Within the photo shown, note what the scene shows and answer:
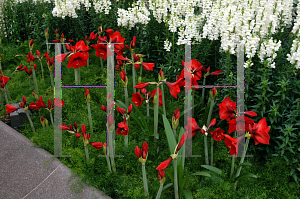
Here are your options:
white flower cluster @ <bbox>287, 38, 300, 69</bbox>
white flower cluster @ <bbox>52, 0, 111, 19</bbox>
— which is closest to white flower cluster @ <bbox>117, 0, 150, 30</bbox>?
white flower cluster @ <bbox>52, 0, 111, 19</bbox>

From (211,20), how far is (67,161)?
2.54 m

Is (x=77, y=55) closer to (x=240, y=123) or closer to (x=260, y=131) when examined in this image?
(x=240, y=123)

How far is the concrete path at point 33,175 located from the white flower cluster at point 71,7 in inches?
104

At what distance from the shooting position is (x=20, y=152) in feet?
9.98

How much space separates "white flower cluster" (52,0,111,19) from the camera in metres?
4.83

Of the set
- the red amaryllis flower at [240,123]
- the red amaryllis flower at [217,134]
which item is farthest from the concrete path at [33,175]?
the red amaryllis flower at [240,123]

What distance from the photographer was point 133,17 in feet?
14.4

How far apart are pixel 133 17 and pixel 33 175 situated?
283 cm

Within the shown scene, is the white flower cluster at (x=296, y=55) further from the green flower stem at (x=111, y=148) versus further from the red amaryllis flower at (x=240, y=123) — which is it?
the green flower stem at (x=111, y=148)

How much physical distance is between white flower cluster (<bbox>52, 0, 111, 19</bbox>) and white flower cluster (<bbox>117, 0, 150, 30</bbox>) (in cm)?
62

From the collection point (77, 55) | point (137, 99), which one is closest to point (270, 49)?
point (137, 99)

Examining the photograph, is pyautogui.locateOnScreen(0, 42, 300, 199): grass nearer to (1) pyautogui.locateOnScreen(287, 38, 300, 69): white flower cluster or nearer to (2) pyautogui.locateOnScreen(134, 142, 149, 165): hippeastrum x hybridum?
(2) pyautogui.locateOnScreen(134, 142, 149, 165): hippeastrum x hybridum

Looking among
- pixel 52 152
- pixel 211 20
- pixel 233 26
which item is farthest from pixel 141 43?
pixel 52 152

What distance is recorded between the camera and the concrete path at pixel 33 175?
8.29 feet
